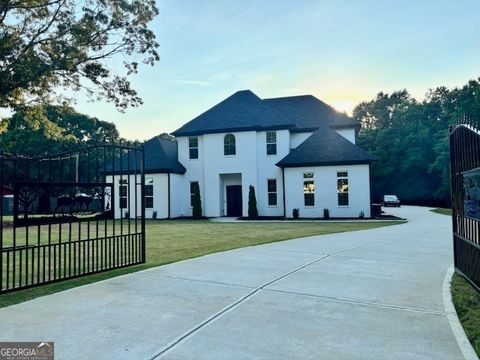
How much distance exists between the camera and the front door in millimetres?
25922

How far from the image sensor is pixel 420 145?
149ft

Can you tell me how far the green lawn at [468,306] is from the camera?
3.85 m

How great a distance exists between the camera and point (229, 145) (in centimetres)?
2527

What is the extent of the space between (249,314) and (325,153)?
63.8ft

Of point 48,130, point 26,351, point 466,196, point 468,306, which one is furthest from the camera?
point 48,130

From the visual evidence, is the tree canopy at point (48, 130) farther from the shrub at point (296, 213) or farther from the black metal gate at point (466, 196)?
the black metal gate at point (466, 196)

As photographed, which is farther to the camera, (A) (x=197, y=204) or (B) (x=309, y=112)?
(B) (x=309, y=112)

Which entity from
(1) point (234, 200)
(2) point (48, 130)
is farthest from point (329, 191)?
(2) point (48, 130)

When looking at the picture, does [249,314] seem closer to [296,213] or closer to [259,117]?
[296,213]

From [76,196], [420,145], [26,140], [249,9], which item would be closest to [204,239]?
[76,196]

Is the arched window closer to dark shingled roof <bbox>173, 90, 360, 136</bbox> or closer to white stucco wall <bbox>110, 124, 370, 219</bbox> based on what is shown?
white stucco wall <bbox>110, 124, 370, 219</bbox>

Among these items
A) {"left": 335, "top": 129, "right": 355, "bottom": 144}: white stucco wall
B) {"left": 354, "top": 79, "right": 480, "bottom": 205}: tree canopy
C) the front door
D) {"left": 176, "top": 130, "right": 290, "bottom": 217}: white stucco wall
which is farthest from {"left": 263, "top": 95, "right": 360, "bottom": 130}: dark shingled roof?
{"left": 354, "top": 79, "right": 480, "bottom": 205}: tree canopy

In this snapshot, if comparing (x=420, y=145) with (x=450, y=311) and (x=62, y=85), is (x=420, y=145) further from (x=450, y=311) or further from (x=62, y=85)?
(x=450, y=311)

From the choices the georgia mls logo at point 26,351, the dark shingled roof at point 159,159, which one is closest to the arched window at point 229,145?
the dark shingled roof at point 159,159
